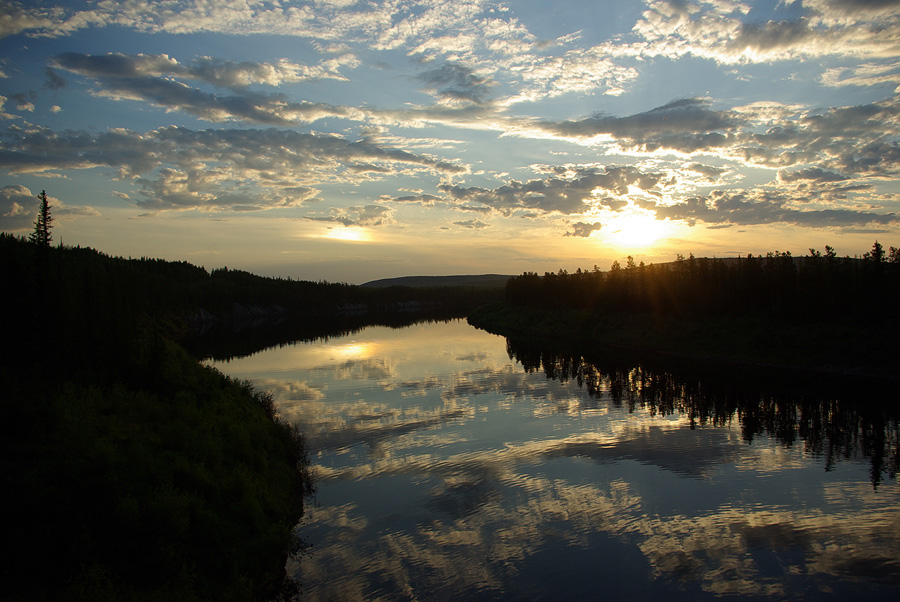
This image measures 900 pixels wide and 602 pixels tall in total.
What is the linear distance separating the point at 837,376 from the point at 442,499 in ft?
121

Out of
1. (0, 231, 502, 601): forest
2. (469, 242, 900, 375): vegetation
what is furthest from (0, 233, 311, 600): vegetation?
(469, 242, 900, 375): vegetation

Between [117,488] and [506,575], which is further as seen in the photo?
[506,575]

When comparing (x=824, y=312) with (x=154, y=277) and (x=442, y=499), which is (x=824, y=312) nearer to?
(x=442, y=499)

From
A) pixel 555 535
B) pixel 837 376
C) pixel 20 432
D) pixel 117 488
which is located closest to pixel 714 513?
pixel 555 535

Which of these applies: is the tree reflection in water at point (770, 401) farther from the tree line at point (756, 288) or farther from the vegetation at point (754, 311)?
the tree line at point (756, 288)

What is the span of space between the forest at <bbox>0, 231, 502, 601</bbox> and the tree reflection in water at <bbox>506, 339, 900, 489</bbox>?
20.6 m

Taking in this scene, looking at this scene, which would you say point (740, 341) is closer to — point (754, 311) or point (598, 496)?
point (754, 311)

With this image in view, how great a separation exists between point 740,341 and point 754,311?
7.52 metres

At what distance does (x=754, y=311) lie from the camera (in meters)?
58.0

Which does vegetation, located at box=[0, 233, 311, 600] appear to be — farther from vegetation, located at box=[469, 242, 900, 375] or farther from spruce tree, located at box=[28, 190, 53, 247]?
vegetation, located at box=[469, 242, 900, 375]

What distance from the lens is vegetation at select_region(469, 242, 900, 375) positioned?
45.1m

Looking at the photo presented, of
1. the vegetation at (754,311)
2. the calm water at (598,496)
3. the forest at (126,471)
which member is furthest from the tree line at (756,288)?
the forest at (126,471)

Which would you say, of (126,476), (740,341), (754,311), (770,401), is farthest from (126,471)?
(754,311)

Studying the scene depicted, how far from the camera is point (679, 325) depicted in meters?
62.6
